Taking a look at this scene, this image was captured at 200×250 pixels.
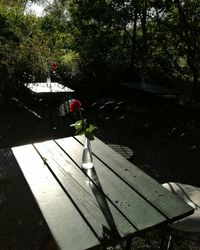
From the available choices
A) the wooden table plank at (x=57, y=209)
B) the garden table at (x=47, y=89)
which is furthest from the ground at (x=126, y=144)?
the wooden table plank at (x=57, y=209)

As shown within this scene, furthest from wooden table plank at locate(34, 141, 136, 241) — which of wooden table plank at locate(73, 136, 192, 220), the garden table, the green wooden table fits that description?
the garden table

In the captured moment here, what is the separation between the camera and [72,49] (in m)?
8.59

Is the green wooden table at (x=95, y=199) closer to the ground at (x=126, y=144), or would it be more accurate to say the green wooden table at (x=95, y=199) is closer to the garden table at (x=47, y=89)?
the ground at (x=126, y=144)

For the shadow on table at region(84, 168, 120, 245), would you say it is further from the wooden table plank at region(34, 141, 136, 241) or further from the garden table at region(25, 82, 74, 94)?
the garden table at region(25, 82, 74, 94)

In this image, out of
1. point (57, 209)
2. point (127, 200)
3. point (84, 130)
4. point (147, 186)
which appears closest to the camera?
point (57, 209)

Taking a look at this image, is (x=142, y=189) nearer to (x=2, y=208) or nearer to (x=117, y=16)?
(x=2, y=208)

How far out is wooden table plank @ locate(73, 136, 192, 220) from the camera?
5.11 feet

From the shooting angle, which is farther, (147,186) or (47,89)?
(47,89)

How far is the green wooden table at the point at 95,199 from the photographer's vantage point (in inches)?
53.4

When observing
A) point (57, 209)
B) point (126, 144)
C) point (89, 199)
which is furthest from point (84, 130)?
point (126, 144)

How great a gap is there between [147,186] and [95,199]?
351 mm

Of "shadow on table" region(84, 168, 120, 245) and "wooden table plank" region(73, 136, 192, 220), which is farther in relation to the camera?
"wooden table plank" region(73, 136, 192, 220)

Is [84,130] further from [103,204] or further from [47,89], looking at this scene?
[47,89]

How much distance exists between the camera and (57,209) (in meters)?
1.53
